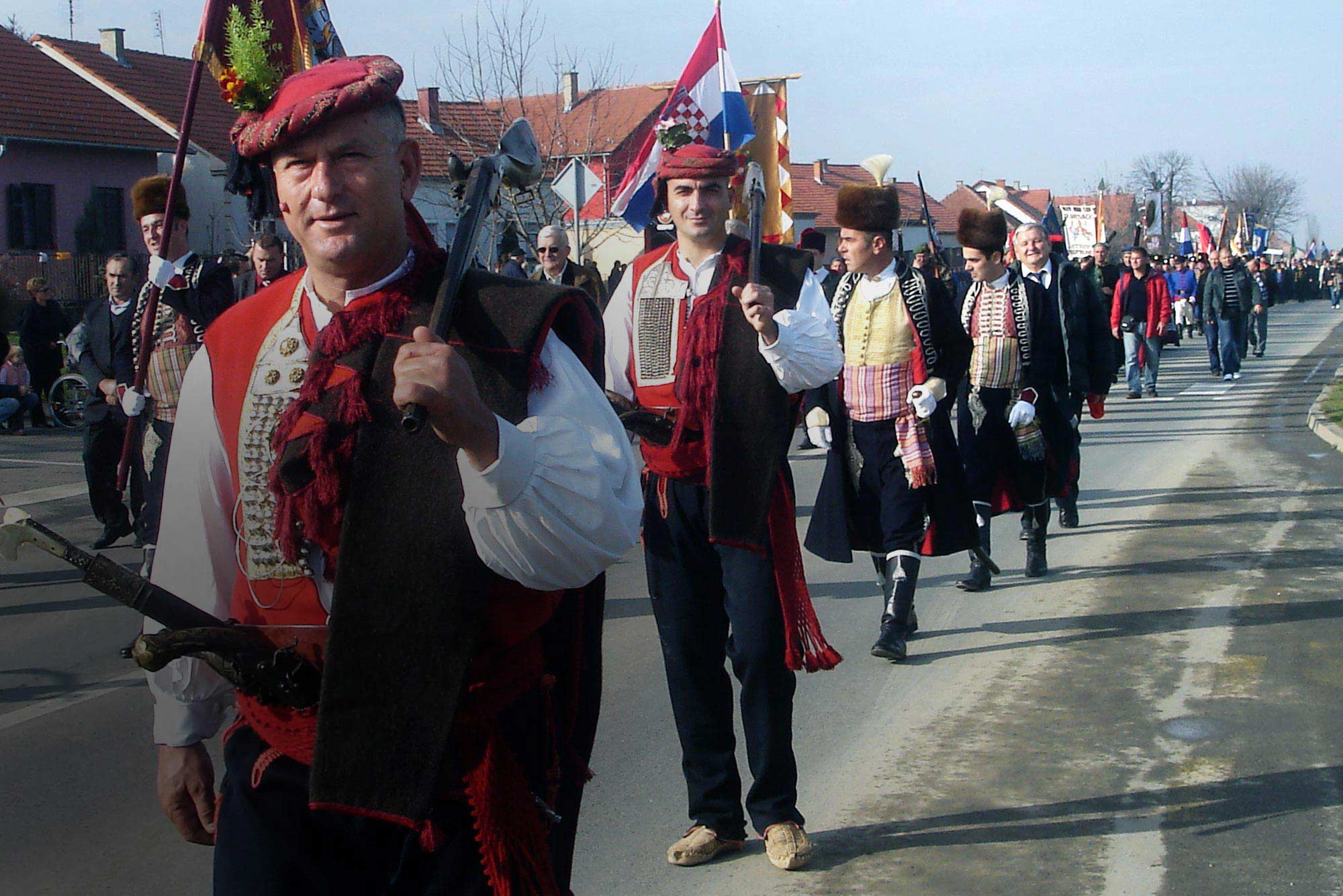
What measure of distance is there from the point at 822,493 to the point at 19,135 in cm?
2998

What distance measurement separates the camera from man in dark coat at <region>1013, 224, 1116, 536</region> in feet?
27.8

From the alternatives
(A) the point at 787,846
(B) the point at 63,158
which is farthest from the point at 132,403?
(B) the point at 63,158

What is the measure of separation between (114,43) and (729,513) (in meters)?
38.0

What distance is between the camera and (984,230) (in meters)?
7.89

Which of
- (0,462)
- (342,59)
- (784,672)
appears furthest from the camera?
(0,462)

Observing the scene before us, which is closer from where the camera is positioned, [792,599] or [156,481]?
[792,599]

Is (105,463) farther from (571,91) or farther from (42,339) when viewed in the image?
(571,91)

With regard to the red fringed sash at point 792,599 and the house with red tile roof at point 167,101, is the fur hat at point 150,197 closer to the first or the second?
the red fringed sash at point 792,599

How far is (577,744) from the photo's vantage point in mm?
2668

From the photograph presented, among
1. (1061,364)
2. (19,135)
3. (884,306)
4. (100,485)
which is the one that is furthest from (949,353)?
(19,135)

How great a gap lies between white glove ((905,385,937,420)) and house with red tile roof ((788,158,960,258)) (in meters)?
53.0

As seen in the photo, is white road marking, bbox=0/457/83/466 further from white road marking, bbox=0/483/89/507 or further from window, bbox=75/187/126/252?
window, bbox=75/187/126/252

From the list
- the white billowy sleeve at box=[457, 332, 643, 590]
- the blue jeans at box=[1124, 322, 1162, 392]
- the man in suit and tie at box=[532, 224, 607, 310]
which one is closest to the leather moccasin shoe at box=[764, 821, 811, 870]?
the white billowy sleeve at box=[457, 332, 643, 590]

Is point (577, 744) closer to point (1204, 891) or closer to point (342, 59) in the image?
point (342, 59)
